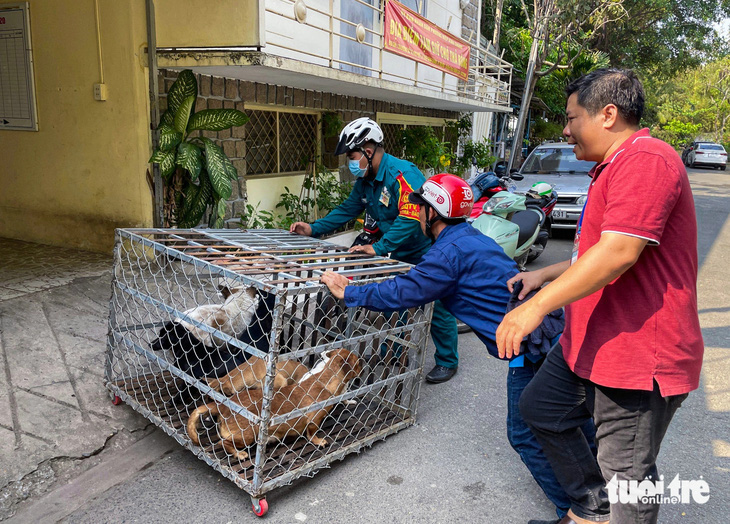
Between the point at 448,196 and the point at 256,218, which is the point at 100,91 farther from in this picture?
the point at 448,196

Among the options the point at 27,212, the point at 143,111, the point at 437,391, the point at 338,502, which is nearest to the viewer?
the point at 338,502

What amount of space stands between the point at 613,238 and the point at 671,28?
71.6ft

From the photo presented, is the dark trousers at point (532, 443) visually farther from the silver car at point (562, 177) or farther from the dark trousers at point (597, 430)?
the silver car at point (562, 177)

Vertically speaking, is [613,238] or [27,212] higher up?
[613,238]

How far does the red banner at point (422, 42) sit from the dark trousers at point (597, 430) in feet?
21.1

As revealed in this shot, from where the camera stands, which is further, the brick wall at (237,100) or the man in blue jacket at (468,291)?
the brick wall at (237,100)

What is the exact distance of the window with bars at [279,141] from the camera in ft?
23.2

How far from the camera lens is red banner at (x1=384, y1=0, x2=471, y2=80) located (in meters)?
7.73

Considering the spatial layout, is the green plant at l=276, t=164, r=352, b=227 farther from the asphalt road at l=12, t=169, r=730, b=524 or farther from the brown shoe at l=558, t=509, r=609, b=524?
the brown shoe at l=558, t=509, r=609, b=524

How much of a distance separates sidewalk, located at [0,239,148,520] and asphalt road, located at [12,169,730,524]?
6.6 inches

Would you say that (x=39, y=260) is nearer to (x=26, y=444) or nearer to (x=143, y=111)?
(x=143, y=111)

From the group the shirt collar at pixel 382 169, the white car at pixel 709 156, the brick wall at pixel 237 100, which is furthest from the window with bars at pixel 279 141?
the white car at pixel 709 156

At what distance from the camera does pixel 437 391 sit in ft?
13.3

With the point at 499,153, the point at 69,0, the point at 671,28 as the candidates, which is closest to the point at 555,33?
the point at 499,153
